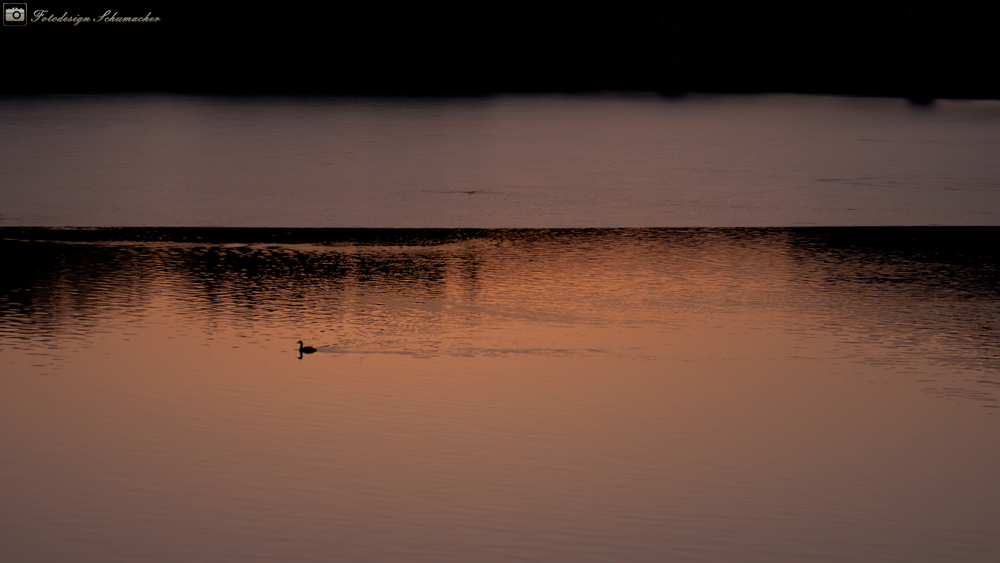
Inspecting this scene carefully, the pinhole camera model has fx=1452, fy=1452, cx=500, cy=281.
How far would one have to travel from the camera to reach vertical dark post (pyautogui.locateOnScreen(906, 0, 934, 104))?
3278cm

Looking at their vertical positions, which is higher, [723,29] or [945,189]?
[723,29]

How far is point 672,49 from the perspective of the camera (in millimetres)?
34844

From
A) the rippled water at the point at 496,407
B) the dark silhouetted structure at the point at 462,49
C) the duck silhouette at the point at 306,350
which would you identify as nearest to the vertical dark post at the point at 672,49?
the dark silhouetted structure at the point at 462,49

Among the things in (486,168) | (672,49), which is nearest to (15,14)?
(672,49)

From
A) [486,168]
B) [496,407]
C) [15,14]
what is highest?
[15,14]

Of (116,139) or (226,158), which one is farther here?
A: (116,139)

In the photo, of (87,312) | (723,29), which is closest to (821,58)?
(723,29)

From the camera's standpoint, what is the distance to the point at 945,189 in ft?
43.4

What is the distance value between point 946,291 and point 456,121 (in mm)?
14860

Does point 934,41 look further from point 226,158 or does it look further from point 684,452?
point 684,452

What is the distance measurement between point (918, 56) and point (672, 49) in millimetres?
5692

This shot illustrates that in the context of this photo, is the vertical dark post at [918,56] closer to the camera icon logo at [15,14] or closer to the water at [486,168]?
the water at [486,168]

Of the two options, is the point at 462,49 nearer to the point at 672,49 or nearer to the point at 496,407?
the point at 672,49

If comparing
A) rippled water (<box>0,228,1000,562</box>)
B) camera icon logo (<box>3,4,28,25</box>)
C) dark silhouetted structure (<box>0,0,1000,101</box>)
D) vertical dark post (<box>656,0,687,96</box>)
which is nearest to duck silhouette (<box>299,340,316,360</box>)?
rippled water (<box>0,228,1000,562</box>)
